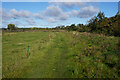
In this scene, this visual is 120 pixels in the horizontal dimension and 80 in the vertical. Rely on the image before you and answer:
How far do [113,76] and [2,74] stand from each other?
7.33m

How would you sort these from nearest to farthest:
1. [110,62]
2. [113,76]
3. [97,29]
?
[113,76] → [110,62] → [97,29]

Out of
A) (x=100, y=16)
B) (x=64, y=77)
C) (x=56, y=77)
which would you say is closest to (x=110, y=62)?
(x=64, y=77)

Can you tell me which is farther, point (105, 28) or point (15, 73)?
point (105, 28)

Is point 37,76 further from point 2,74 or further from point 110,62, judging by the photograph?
A: point 110,62

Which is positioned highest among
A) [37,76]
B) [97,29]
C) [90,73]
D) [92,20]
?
[92,20]

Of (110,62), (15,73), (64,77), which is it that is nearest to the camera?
(64,77)

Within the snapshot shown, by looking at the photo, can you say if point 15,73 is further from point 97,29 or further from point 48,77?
point 97,29

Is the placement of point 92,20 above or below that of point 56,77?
above

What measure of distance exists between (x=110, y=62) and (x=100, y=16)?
3293 cm

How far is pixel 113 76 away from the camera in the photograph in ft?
17.3

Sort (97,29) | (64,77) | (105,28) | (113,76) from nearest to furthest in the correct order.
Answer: (113,76)
(64,77)
(105,28)
(97,29)

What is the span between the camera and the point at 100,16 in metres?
35.1

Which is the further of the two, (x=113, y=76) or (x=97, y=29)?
(x=97, y=29)

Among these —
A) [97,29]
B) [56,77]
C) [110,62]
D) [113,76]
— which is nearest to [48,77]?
[56,77]
